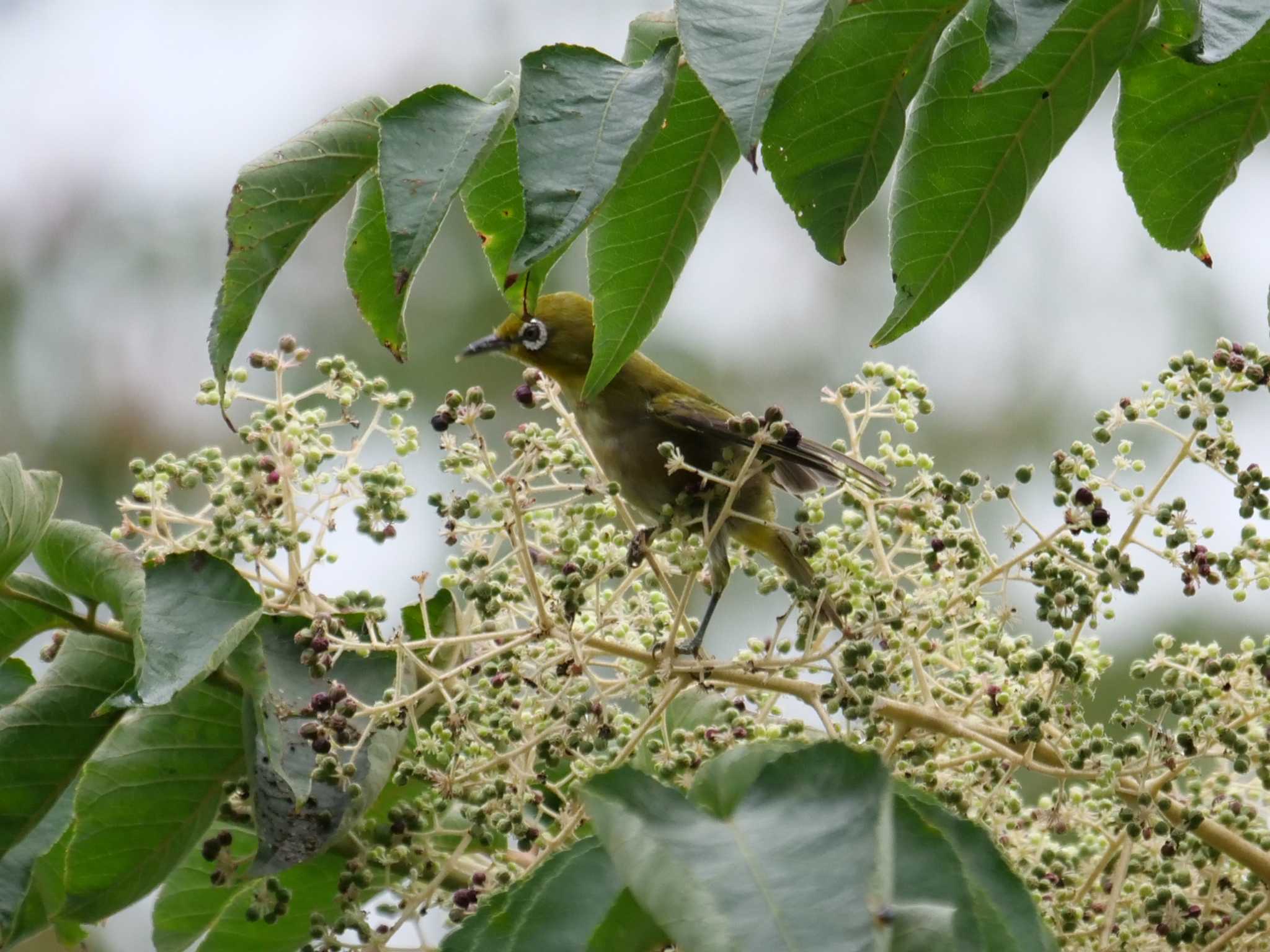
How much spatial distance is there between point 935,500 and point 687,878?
109 centimetres

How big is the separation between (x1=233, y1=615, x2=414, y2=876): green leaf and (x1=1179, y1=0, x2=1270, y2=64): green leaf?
124 centimetres

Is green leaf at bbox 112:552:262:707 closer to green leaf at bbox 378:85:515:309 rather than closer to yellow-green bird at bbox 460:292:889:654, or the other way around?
green leaf at bbox 378:85:515:309

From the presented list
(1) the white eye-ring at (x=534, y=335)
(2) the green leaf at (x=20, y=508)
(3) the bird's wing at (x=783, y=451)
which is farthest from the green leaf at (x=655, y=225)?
(1) the white eye-ring at (x=534, y=335)

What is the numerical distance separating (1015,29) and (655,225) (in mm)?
496

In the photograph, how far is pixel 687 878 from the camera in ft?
3.35

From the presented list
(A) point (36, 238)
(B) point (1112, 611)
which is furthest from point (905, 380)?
(A) point (36, 238)

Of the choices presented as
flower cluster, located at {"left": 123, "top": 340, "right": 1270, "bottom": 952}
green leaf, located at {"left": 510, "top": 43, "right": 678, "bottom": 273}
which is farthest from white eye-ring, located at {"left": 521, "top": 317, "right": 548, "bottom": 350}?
green leaf, located at {"left": 510, "top": 43, "right": 678, "bottom": 273}

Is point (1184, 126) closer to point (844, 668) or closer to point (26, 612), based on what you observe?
point (844, 668)

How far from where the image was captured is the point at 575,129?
4.59 ft

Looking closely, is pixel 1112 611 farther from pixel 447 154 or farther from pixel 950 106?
pixel 447 154

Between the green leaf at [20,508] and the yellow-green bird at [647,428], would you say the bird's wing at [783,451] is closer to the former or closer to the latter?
the yellow-green bird at [647,428]

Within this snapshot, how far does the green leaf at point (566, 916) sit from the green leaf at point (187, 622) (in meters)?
0.60

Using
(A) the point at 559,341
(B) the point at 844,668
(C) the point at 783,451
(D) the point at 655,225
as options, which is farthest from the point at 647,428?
(D) the point at 655,225

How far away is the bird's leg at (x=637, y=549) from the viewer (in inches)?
81.1
